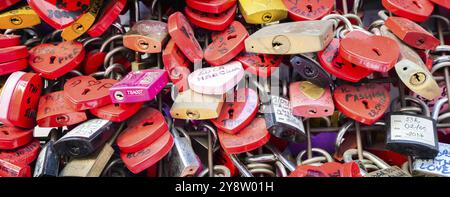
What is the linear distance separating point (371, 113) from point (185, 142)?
0.45 m

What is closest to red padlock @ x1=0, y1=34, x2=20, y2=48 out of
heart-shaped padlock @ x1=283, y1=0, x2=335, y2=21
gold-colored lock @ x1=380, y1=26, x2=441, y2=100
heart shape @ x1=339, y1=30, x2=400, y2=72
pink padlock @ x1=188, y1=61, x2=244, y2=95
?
pink padlock @ x1=188, y1=61, x2=244, y2=95

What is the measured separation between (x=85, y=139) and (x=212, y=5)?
0.45 metres

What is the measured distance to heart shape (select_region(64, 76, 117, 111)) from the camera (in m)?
1.15

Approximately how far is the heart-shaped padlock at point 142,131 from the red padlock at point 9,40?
0.38 m

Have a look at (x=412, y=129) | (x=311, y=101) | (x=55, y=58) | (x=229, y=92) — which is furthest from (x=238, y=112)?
(x=55, y=58)

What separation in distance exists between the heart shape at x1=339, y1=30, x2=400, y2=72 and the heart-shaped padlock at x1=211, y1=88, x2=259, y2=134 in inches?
9.5

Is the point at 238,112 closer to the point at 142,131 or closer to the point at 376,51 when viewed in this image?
the point at 142,131

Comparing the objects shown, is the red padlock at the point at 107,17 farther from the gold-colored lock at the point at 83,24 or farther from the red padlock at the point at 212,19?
the red padlock at the point at 212,19

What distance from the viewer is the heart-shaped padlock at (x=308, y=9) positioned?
4.12ft

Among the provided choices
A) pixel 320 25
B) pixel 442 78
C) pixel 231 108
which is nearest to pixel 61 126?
pixel 231 108

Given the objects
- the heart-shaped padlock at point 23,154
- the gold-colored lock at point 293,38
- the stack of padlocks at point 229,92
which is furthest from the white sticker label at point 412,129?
the heart-shaped padlock at point 23,154

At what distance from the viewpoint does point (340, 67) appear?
1131 mm

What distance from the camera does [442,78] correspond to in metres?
1.25

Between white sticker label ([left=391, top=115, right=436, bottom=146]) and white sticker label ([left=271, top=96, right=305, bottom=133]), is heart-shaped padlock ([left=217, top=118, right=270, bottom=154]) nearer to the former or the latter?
white sticker label ([left=271, top=96, right=305, bottom=133])
